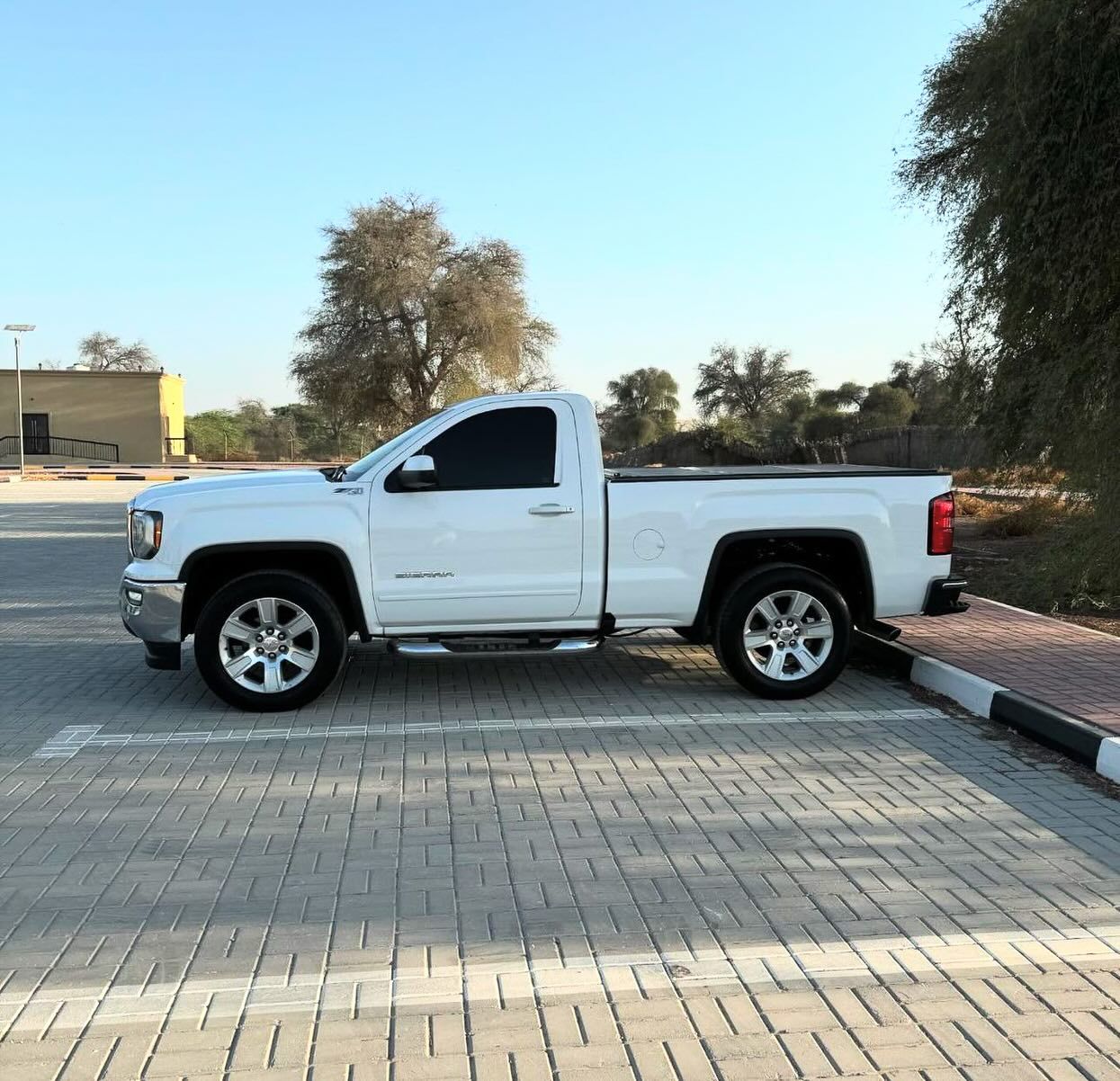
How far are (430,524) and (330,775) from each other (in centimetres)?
185

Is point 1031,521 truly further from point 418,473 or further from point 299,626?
point 299,626

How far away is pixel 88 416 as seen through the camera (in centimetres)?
6294

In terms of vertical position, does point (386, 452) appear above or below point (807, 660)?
above

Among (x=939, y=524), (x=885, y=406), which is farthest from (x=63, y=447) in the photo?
(x=939, y=524)

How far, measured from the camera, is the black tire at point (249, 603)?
22.9ft

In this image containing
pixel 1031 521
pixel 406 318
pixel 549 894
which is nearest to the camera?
Answer: pixel 549 894

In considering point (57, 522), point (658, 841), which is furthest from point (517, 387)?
point (658, 841)

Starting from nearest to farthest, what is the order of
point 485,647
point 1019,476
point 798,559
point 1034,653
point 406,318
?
point 485,647 < point 798,559 < point 1034,653 < point 1019,476 < point 406,318

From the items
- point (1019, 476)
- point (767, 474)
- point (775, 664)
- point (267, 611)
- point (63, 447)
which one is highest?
point (63, 447)

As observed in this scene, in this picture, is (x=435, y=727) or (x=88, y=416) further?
(x=88, y=416)

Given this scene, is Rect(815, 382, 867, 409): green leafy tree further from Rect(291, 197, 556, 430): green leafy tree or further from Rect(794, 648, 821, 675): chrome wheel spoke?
Rect(794, 648, 821, 675): chrome wheel spoke

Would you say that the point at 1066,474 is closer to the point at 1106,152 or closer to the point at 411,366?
the point at 1106,152

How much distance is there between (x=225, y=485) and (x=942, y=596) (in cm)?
466

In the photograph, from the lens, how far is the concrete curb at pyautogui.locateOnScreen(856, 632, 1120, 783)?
19.2 ft
